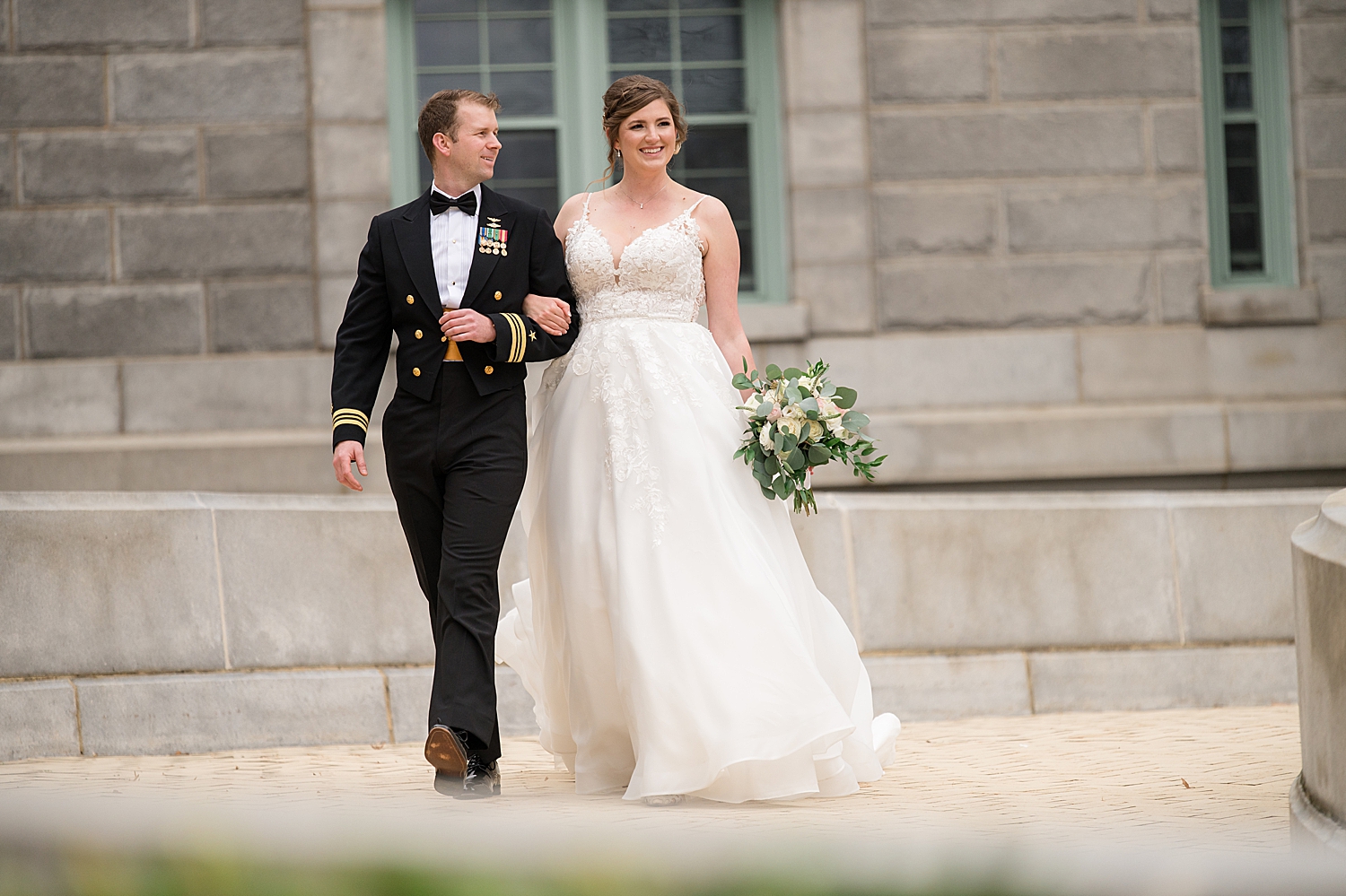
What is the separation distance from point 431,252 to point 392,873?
4.11m

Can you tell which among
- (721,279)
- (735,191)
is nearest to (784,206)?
(735,191)

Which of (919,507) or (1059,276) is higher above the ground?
(1059,276)

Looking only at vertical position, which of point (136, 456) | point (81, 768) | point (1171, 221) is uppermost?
point (1171, 221)

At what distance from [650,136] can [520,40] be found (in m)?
4.99

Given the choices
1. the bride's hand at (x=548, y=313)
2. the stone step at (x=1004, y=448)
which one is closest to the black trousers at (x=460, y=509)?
the bride's hand at (x=548, y=313)

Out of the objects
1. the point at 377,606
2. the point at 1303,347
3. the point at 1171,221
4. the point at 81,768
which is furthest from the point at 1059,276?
the point at 81,768

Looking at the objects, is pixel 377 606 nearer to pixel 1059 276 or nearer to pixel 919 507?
pixel 919 507

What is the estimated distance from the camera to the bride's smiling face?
520cm

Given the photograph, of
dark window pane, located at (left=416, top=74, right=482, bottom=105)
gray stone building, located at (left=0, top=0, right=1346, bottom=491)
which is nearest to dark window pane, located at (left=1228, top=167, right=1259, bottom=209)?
gray stone building, located at (left=0, top=0, right=1346, bottom=491)

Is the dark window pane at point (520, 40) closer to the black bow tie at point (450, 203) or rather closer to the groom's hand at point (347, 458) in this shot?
the black bow tie at point (450, 203)

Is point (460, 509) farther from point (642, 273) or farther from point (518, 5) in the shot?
point (518, 5)

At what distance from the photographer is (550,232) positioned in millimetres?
5195

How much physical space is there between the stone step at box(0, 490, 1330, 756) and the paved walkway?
7.7 inches

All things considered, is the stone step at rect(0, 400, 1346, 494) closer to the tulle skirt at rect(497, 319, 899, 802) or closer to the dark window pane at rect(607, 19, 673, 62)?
the dark window pane at rect(607, 19, 673, 62)
